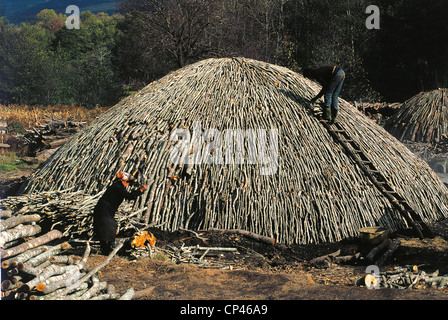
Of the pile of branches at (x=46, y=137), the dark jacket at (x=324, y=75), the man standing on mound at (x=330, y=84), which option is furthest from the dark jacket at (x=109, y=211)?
the pile of branches at (x=46, y=137)

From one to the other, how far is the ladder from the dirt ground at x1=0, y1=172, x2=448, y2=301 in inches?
11.8

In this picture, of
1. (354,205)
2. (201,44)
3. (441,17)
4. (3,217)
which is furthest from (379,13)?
(3,217)

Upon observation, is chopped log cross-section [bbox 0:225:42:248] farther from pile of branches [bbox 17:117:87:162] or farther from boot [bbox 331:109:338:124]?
pile of branches [bbox 17:117:87:162]

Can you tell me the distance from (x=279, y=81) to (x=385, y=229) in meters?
4.31

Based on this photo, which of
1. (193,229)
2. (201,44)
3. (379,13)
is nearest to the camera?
(193,229)

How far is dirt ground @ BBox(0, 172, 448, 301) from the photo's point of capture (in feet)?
19.3

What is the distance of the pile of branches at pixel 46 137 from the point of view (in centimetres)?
1981

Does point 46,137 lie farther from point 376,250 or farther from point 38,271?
point 376,250

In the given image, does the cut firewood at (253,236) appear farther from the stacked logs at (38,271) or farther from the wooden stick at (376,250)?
the stacked logs at (38,271)

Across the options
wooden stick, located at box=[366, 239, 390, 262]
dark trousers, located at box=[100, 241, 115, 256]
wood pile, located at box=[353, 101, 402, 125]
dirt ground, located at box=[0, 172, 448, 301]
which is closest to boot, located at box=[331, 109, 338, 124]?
dirt ground, located at box=[0, 172, 448, 301]
